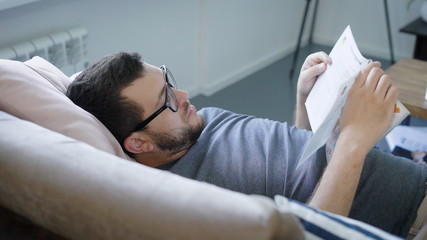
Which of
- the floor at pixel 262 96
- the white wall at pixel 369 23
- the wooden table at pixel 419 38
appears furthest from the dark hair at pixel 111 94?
the white wall at pixel 369 23

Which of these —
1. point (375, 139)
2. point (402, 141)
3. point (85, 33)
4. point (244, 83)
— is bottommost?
point (244, 83)

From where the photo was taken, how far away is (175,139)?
1220 millimetres

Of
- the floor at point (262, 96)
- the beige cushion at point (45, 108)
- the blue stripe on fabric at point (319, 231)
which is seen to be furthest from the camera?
the floor at point (262, 96)

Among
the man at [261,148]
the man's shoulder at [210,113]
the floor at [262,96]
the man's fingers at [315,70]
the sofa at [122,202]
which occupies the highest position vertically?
the sofa at [122,202]

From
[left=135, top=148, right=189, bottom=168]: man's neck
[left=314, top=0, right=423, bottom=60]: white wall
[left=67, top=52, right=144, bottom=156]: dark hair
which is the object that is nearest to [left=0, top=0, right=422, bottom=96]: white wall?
[left=314, top=0, right=423, bottom=60]: white wall

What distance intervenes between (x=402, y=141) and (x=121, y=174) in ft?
4.49

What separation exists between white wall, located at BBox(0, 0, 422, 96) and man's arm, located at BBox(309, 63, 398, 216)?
1.34 m

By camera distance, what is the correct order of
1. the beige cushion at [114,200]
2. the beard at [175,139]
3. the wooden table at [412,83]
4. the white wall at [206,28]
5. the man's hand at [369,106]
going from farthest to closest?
the white wall at [206,28]
the wooden table at [412,83]
the beard at [175,139]
the man's hand at [369,106]
the beige cushion at [114,200]

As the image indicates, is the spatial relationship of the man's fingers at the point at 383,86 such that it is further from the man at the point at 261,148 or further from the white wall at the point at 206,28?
the white wall at the point at 206,28

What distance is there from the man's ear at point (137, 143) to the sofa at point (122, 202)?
38 centimetres

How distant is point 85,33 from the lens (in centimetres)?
200

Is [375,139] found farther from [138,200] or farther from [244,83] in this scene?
[244,83]

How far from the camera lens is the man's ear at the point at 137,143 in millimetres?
1180

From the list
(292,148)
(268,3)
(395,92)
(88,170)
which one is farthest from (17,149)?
(268,3)
